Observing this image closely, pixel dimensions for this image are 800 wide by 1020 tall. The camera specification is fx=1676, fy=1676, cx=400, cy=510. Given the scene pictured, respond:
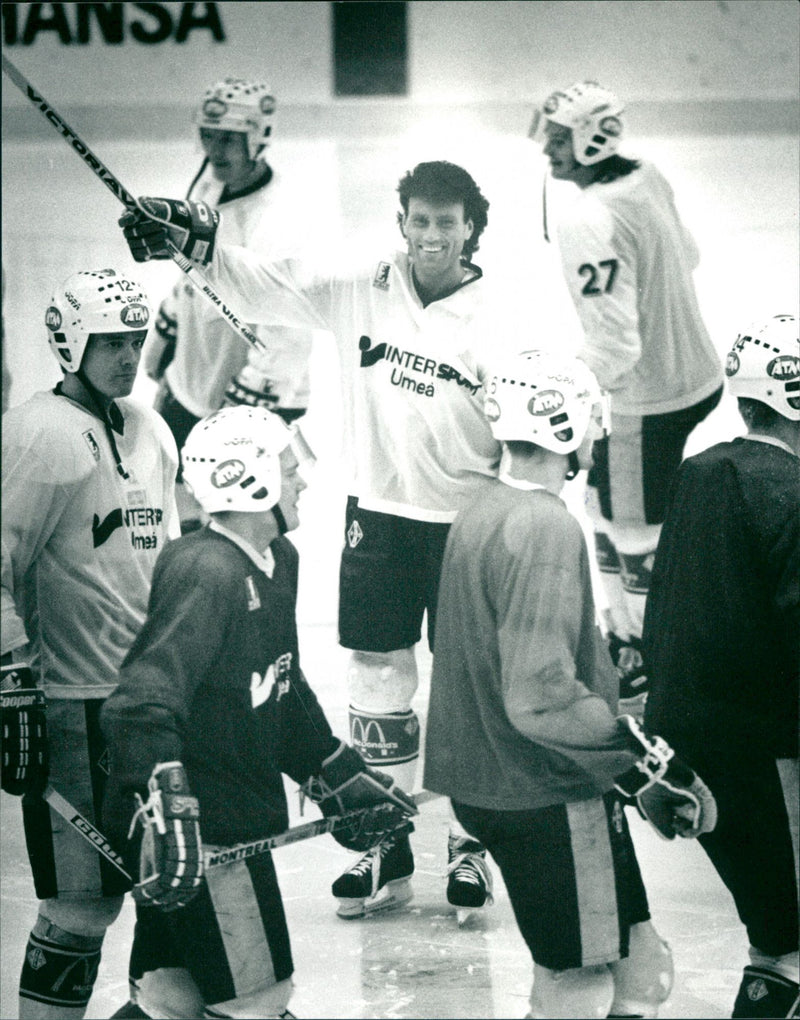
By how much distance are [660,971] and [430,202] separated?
5.05 ft

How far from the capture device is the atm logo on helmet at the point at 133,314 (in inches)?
126

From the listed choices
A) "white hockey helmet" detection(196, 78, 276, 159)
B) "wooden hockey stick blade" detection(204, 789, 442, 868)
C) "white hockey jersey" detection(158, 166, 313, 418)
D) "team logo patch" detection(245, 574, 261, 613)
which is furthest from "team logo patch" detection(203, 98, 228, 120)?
"wooden hockey stick blade" detection(204, 789, 442, 868)

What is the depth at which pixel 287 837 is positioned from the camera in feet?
10.4

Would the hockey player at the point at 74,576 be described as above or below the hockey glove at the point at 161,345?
below

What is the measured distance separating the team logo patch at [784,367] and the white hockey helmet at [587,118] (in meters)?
0.52

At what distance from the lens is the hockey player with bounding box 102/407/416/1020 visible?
2.97 m

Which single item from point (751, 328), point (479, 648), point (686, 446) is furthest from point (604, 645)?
point (751, 328)

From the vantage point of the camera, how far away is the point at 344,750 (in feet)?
10.5

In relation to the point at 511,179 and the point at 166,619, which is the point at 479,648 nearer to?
the point at 166,619

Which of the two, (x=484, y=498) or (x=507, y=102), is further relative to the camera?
(x=507, y=102)

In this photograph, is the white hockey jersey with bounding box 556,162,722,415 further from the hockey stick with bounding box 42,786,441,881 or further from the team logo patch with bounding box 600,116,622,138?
the hockey stick with bounding box 42,786,441,881

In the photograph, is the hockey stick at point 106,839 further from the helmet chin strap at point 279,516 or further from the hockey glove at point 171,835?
the helmet chin strap at point 279,516

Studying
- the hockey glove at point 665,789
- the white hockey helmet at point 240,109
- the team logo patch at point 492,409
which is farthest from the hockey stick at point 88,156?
the hockey glove at point 665,789

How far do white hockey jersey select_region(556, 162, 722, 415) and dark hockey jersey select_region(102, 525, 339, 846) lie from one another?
2.56ft
